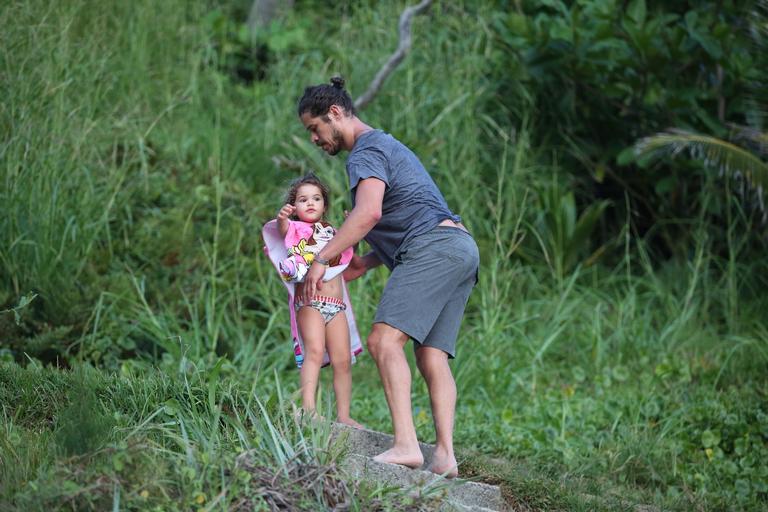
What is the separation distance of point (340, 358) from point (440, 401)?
539 mm

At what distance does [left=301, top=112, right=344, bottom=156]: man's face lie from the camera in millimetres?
4816

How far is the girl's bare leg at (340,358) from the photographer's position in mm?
4926

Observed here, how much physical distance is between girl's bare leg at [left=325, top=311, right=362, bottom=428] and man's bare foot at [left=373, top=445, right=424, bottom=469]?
0.52 metres

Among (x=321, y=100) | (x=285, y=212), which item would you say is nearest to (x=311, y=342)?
(x=285, y=212)

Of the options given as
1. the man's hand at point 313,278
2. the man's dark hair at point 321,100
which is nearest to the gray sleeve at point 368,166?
the man's dark hair at point 321,100

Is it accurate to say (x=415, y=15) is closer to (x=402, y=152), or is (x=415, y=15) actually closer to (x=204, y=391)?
(x=402, y=152)

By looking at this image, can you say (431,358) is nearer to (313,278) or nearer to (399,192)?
(313,278)

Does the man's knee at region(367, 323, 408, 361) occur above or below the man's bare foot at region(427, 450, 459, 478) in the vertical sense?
above

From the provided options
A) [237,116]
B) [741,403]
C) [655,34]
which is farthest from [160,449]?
[655,34]

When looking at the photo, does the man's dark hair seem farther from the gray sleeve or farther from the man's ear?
the gray sleeve

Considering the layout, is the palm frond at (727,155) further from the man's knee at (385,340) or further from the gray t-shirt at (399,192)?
the man's knee at (385,340)

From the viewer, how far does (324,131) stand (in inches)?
190

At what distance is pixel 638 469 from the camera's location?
627cm

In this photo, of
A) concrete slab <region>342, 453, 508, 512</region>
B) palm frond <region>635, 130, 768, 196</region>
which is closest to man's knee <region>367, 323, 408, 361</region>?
concrete slab <region>342, 453, 508, 512</region>
